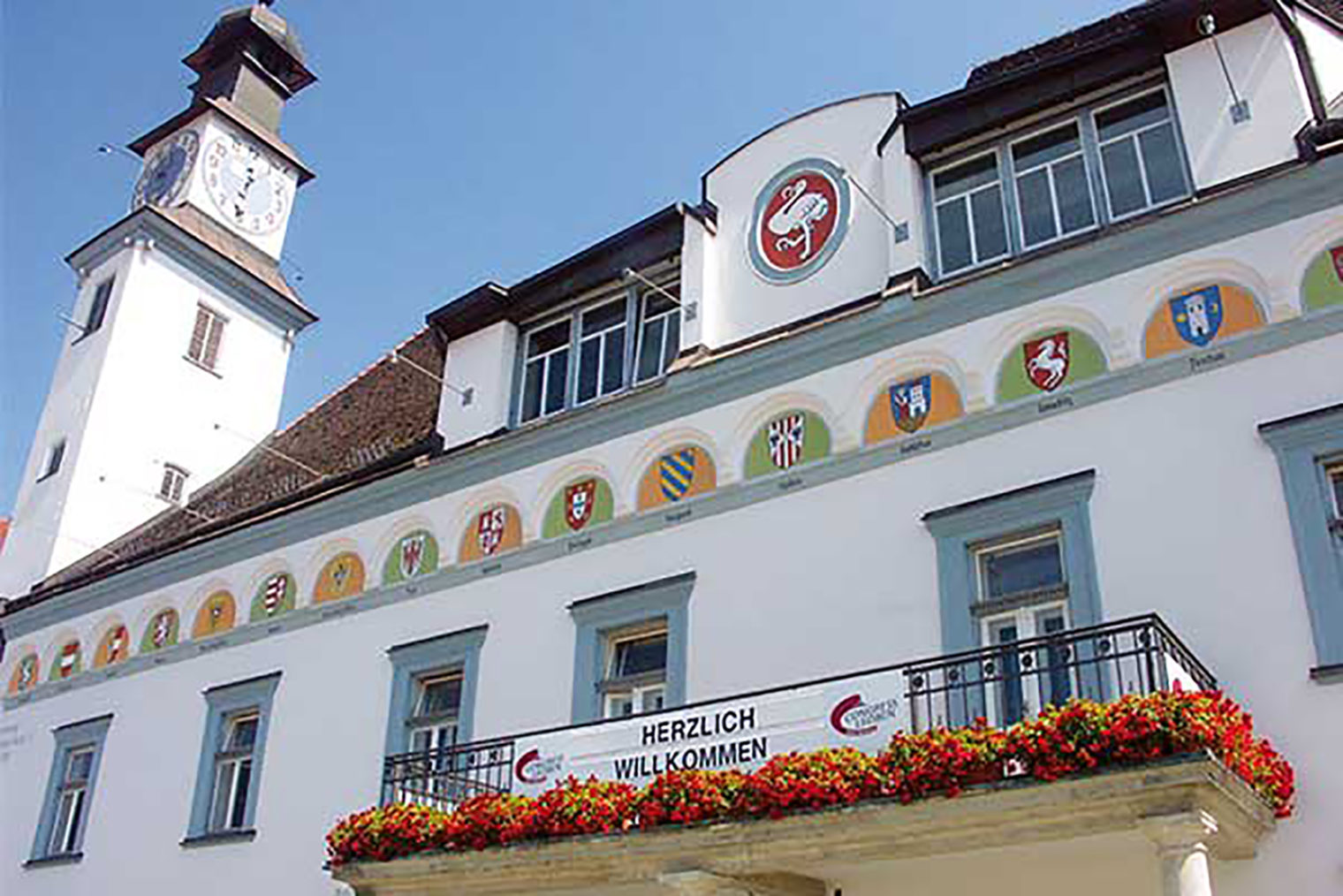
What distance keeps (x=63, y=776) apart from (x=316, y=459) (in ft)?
19.7

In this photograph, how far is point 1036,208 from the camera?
45.2 ft

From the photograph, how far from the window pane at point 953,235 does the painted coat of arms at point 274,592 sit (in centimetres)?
994

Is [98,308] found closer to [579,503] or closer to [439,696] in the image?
[439,696]

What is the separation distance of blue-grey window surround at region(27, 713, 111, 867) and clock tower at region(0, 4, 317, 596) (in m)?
4.40

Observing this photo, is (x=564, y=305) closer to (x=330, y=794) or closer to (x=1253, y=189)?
(x=330, y=794)

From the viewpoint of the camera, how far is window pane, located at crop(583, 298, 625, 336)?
55.9 feet

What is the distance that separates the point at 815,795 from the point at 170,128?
2628 cm

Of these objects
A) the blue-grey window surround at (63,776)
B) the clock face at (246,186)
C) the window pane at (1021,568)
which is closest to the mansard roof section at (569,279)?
the window pane at (1021,568)

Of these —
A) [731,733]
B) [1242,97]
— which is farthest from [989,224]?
[731,733]

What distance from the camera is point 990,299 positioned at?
1302 cm

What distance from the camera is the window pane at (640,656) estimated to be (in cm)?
1436

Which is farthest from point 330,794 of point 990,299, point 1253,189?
point 1253,189

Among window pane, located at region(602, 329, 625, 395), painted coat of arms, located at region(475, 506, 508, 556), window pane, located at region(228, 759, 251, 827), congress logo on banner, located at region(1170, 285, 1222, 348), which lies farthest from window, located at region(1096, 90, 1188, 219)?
window pane, located at region(228, 759, 251, 827)

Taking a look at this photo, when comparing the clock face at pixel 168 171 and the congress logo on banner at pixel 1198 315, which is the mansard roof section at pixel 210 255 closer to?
the clock face at pixel 168 171
